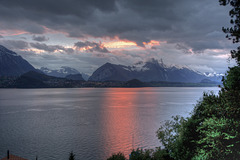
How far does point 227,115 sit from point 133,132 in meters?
68.7

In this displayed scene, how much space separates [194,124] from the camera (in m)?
31.5

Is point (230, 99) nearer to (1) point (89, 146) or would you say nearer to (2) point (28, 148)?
(1) point (89, 146)

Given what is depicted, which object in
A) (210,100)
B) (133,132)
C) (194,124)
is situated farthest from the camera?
(133,132)

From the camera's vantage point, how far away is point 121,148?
66562 millimetres

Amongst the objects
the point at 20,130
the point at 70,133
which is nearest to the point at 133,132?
the point at 70,133

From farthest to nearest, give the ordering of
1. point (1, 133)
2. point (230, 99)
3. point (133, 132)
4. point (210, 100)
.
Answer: point (133, 132) → point (1, 133) → point (210, 100) → point (230, 99)

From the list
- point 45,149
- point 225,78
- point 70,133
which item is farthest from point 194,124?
point 70,133

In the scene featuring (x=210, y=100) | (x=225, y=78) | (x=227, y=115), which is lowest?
→ (x=227, y=115)

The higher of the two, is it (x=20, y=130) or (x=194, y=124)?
(x=194, y=124)

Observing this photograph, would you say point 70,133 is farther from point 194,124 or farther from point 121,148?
point 194,124

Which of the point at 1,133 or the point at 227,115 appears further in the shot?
the point at 1,133

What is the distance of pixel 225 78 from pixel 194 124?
8.99m

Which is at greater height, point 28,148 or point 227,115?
point 227,115

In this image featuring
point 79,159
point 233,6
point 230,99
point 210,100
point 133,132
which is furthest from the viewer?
point 133,132
